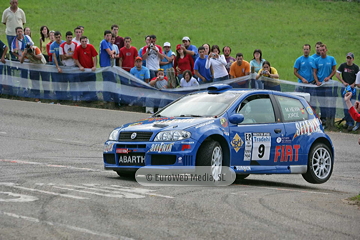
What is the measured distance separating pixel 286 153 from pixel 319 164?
2.86 feet

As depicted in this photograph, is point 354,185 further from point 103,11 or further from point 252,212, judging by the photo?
point 103,11

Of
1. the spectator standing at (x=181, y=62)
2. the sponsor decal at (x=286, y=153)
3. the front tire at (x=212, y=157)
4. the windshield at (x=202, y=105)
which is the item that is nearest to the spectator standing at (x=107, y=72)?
the spectator standing at (x=181, y=62)

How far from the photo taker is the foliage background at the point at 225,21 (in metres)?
51.6

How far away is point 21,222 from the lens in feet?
22.7

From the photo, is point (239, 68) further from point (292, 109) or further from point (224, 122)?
point (224, 122)

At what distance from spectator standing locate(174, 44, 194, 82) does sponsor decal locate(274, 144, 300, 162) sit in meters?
8.90

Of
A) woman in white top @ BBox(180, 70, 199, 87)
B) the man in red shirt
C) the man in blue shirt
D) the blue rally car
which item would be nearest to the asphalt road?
the blue rally car

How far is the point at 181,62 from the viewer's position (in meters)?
19.9

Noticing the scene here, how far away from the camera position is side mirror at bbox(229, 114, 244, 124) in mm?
10289

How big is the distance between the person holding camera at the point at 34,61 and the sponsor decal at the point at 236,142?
11290mm

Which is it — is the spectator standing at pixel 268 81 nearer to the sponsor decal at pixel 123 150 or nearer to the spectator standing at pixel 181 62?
the spectator standing at pixel 181 62

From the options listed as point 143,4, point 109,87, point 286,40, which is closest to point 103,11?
point 143,4

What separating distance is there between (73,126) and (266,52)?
1325 inches

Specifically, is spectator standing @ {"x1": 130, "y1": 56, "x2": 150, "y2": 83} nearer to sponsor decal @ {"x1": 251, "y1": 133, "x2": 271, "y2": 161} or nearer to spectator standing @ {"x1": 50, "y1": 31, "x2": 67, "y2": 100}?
spectator standing @ {"x1": 50, "y1": 31, "x2": 67, "y2": 100}
